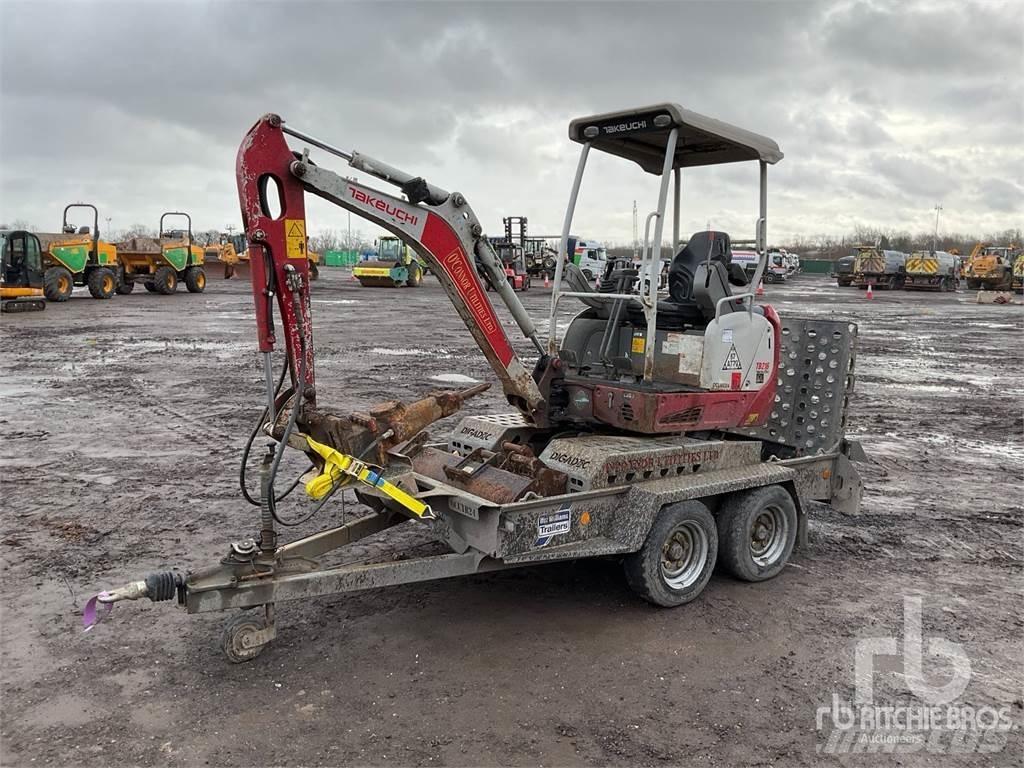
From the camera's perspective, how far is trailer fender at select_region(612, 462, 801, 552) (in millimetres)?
4754

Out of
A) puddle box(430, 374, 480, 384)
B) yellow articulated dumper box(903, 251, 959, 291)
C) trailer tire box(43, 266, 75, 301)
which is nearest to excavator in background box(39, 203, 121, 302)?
trailer tire box(43, 266, 75, 301)

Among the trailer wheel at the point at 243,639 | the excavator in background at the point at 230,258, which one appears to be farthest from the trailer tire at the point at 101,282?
the trailer wheel at the point at 243,639

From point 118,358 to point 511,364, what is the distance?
11.8 m

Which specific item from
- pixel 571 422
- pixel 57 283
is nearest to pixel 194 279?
pixel 57 283

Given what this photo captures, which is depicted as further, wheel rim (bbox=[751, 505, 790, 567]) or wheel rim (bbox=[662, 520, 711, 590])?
wheel rim (bbox=[751, 505, 790, 567])

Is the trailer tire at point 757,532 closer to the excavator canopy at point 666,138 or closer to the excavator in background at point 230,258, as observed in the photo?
the excavator canopy at point 666,138

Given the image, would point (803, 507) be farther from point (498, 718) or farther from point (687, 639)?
point (498, 718)

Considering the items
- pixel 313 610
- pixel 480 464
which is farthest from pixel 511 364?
pixel 313 610

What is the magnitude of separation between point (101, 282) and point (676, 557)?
88.3 feet

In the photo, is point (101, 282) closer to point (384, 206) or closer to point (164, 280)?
point (164, 280)

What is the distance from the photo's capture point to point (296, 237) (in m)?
4.44

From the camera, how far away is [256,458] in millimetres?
8391

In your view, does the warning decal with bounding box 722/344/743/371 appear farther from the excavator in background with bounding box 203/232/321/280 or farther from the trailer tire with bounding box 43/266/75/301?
the excavator in background with bounding box 203/232/321/280

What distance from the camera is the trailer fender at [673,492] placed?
475cm
